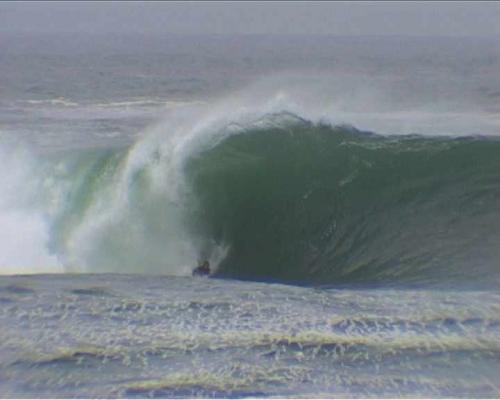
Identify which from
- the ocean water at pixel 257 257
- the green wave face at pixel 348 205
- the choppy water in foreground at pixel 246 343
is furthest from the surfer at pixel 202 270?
the choppy water in foreground at pixel 246 343

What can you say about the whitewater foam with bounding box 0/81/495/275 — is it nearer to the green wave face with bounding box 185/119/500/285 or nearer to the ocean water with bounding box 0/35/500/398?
the ocean water with bounding box 0/35/500/398

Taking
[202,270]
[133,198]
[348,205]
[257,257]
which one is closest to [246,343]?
[202,270]

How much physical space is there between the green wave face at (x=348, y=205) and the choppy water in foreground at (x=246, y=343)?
2464 millimetres

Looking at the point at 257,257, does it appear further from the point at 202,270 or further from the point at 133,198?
the point at 133,198

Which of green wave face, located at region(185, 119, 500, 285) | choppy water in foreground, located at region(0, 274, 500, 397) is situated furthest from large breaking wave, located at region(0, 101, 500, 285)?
choppy water in foreground, located at region(0, 274, 500, 397)

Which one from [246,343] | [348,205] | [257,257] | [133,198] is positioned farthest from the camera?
[133,198]

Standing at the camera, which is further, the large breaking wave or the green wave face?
the large breaking wave

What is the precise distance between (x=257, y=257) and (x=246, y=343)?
18.7 feet

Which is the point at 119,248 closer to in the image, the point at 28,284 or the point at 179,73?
the point at 28,284

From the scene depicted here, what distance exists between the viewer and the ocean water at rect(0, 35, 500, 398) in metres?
6.58

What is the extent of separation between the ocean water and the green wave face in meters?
0.03

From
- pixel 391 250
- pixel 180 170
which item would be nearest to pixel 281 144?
pixel 180 170

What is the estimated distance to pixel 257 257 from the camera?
12.7m

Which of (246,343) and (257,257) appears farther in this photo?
(257,257)
